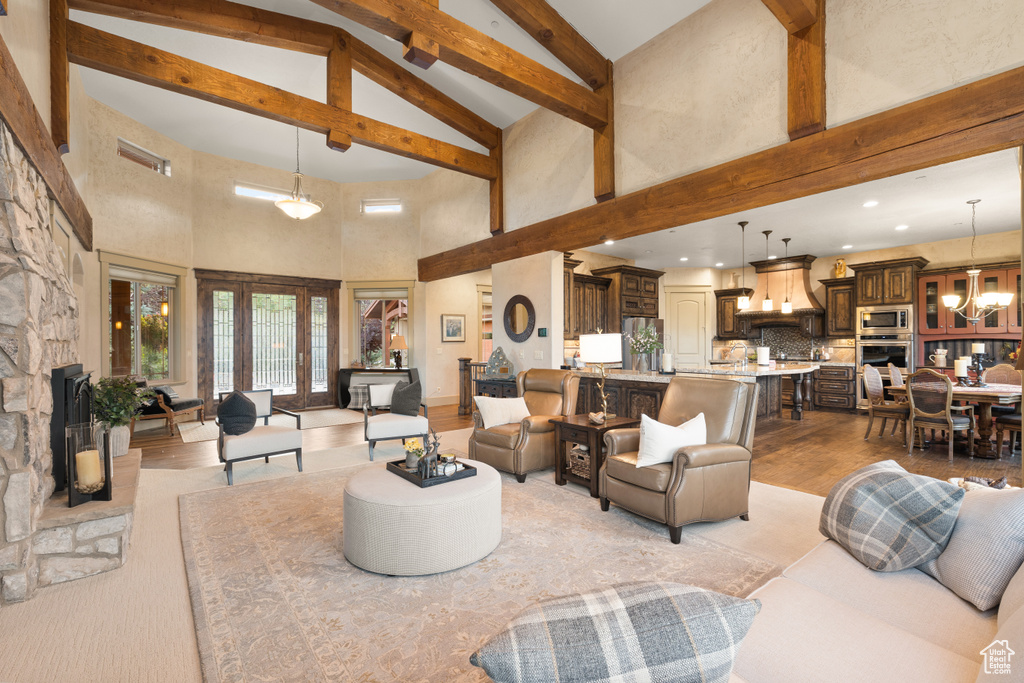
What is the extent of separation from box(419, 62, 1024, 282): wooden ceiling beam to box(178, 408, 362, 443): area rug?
479cm

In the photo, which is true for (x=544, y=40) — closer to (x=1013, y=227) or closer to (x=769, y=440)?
(x=769, y=440)

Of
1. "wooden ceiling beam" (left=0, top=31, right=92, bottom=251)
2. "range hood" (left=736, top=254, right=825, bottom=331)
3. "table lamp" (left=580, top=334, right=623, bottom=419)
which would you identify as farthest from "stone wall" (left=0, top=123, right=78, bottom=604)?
"range hood" (left=736, top=254, right=825, bottom=331)

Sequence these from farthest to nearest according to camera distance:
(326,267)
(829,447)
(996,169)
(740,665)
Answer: (326,267) < (829,447) < (996,169) < (740,665)

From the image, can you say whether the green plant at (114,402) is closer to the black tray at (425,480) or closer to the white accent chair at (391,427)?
the white accent chair at (391,427)

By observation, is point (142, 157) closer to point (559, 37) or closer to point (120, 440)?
point (120, 440)

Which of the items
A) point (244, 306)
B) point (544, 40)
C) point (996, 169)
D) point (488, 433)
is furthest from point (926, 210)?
point (244, 306)

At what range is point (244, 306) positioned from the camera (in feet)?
29.0

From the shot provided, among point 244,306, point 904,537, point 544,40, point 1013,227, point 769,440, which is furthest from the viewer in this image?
point 244,306

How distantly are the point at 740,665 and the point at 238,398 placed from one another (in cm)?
457

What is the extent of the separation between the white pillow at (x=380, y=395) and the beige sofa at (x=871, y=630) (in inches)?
190

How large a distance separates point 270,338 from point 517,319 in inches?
198

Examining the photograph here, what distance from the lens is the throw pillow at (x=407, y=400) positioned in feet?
18.1

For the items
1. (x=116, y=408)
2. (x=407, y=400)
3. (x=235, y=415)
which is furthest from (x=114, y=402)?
(x=407, y=400)

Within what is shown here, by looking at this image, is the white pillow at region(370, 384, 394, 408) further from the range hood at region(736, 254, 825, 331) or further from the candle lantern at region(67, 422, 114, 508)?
the range hood at region(736, 254, 825, 331)
